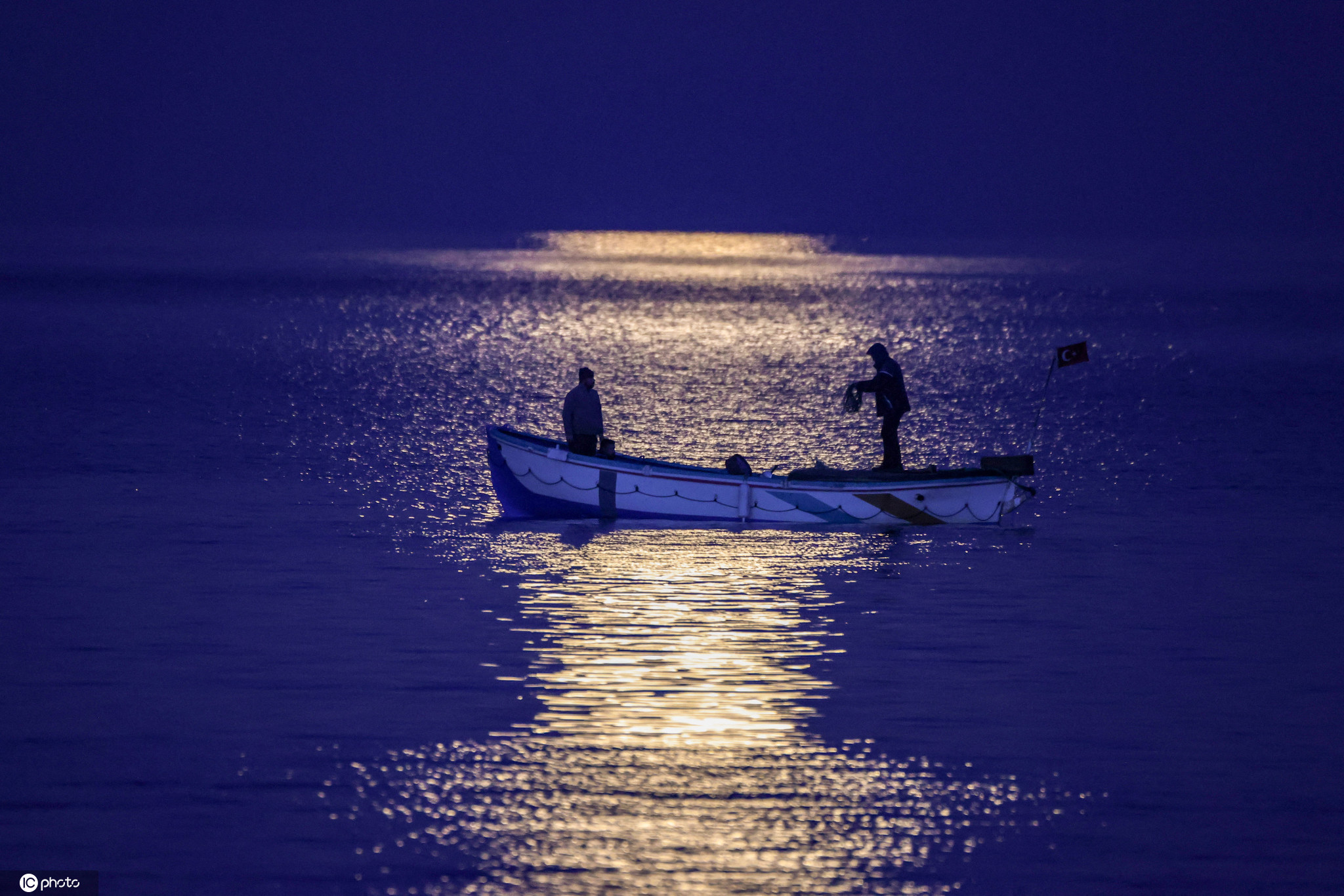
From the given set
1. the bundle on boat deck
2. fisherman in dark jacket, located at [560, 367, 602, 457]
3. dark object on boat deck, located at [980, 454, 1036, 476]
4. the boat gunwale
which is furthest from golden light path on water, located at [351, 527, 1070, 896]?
dark object on boat deck, located at [980, 454, 1036, 476]

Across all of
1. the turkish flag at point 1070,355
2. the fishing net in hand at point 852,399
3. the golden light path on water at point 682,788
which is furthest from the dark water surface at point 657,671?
the turkish flag at point 1070,355

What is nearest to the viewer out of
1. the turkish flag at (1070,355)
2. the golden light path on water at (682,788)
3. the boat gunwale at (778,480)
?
the golden light path on water at (682,788)

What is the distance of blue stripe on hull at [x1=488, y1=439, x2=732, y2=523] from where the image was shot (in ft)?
74.6

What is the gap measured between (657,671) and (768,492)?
806cm

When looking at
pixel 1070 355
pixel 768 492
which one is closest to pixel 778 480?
pixel 768 492

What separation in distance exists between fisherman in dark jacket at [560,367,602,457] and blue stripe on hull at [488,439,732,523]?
0.80 meters

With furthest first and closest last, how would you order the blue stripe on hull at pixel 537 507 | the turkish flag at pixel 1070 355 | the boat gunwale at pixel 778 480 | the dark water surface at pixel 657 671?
1. the blue stripe on hull at pixel 537 507
2. the turkish flag at pixel 1070 355
3. the boat gunwale at pixel 778 480
4. the dark water surface at pixel 657 671

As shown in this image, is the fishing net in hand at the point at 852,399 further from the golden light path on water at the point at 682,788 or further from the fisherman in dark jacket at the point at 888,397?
the golden light path on water at the point at 682,788

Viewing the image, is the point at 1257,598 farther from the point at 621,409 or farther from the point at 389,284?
the point at 389,284

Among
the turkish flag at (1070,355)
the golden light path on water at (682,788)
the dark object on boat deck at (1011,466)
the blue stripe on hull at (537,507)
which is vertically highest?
the turkish flag at (1070,355)

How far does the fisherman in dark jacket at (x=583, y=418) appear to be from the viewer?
2280 centimetres

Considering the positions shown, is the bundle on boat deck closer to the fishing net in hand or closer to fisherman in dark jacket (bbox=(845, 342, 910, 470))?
fisherman in dark jacket (bbox=(845, 342, 910, 470))

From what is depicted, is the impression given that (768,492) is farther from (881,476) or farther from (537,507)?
(537,507)

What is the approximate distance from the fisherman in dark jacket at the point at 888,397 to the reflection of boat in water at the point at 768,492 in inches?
24.9
